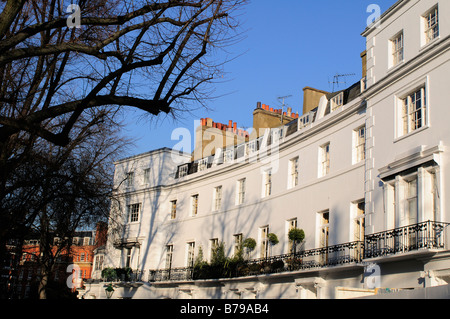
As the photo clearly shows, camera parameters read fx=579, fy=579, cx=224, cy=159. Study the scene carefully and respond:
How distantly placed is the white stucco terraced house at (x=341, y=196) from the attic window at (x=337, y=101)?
3.6 inches

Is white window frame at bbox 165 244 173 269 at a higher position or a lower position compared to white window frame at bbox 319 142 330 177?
lower

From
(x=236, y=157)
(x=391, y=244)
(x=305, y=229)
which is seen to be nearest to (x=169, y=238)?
(x=236, y=157)

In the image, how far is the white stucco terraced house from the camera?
1844 cm

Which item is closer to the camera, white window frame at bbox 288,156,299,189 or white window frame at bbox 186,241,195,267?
white window frame at bbox 288,156,299,189

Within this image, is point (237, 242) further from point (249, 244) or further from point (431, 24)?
point (431, 24)

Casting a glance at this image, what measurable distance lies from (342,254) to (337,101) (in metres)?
7.27

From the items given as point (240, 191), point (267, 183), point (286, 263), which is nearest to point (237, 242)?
point (240, 191)

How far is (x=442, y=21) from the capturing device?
61.8 ft

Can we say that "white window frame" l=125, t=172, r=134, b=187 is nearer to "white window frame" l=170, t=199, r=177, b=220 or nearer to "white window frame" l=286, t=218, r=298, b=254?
"white window frame" l=170, t=199, r=177, b=220

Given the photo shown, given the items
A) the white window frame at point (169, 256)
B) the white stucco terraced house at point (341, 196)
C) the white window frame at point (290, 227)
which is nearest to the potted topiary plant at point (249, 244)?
the white stucco terraced house at point (341, 196)

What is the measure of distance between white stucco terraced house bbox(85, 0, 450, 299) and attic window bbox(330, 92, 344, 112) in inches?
3.6

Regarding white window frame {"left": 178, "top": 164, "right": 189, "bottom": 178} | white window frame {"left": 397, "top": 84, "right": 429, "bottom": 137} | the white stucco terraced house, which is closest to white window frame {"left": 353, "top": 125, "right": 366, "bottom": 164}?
the white stucco terraced house
